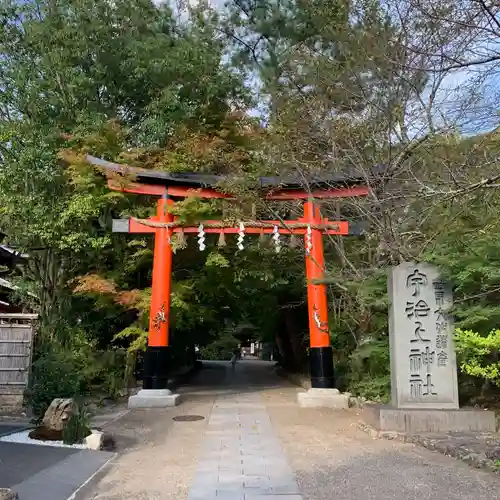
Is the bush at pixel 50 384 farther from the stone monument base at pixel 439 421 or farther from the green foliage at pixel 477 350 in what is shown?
the green foliage at pixel 477 350

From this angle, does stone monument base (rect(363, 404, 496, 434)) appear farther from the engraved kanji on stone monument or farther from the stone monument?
the engraved kanji on stone monument

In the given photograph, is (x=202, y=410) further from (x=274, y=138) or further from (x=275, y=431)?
(x=274, y=138)

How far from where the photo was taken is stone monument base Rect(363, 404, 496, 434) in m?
8.38

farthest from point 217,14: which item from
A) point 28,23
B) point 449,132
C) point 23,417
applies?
point 23,417

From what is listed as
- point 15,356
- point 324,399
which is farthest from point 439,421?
point 15,356

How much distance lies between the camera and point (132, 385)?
51.3ft

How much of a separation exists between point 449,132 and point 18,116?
13116mm

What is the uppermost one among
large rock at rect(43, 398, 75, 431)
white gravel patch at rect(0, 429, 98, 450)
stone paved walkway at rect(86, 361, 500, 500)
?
large rock at rect(43, 398, 75, 431)

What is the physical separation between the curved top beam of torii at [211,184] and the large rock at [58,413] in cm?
632


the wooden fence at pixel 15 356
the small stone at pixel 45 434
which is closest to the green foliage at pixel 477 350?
the small stone at pixel 45 434

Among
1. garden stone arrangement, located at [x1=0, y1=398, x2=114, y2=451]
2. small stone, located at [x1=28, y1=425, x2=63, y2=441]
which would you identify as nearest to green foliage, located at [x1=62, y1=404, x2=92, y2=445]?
garden stone arrangement, located at [x1=0, y1=398, x2=114, y2=451]

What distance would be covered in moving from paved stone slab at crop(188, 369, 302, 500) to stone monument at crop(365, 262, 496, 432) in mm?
2190

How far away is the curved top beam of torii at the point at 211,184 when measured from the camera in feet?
41.9

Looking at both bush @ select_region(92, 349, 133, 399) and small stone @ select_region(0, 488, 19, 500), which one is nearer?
small stone @ select_region(0, 488, 19, 500)
